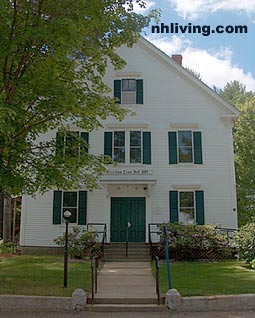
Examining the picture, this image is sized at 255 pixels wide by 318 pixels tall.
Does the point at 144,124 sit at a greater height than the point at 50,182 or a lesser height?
greater

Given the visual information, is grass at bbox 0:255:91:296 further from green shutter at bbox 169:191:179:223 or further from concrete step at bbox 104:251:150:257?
green shutter at bbox 169:191:179:223

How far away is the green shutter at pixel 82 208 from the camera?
17.2m

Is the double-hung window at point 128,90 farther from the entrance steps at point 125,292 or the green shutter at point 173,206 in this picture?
the entrance steps at point 125,292

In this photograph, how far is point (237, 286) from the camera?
30.3ft

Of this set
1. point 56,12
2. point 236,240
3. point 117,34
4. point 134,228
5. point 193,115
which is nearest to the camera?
point 56,12

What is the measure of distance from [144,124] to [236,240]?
7078 millimetres

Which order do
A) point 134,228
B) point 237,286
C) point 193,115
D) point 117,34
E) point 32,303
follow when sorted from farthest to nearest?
point 193,115
point 134,228
point 117,34
point 237,286
point 32,303

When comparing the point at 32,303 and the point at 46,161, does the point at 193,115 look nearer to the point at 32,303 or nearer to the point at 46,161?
the point at 46,161

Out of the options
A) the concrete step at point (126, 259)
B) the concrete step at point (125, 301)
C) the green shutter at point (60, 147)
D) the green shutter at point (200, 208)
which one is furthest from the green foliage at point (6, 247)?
the concrete step at point (125, 301)

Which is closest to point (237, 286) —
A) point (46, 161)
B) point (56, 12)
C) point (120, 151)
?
point (46, 161)

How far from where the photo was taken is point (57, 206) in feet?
57.2

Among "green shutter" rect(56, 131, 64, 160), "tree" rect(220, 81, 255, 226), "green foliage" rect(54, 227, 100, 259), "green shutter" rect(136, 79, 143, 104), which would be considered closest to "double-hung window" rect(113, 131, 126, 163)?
"green shutter" rect(136, 79, 143, 104)

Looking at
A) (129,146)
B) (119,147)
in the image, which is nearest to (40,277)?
(119,147)

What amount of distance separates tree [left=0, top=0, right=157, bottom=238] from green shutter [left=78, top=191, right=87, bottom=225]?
6.19 m
